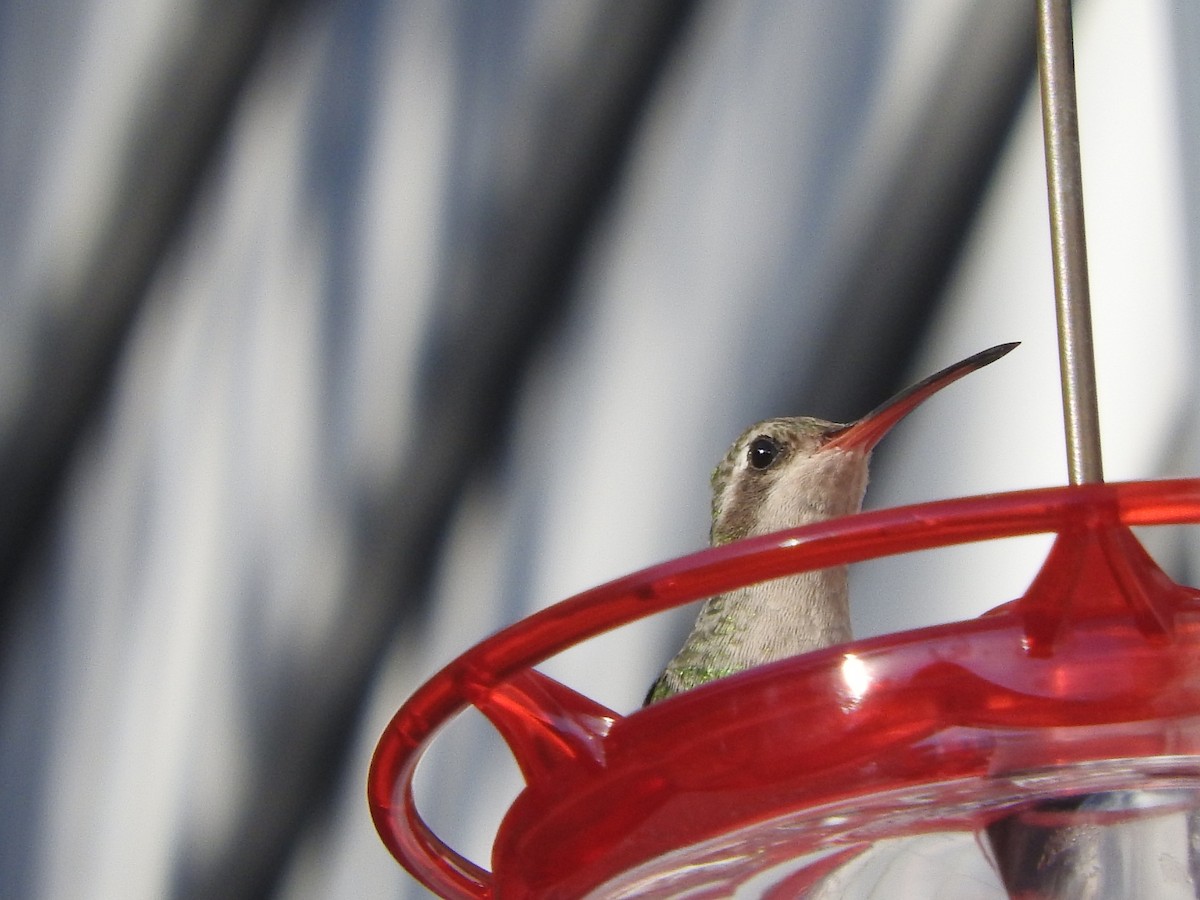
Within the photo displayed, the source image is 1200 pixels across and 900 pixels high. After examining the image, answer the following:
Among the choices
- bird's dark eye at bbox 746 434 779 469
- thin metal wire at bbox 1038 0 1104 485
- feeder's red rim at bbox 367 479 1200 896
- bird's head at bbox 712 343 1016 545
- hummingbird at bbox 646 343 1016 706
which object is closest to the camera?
feeder's red rim at bbox 367 479 1200 896

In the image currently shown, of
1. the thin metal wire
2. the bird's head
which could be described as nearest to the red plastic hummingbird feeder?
the thin metal wire

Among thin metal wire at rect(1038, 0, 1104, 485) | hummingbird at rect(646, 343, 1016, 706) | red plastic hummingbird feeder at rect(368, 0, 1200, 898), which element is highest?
thin metal wire at rect(1038, 0, 1104, 485)

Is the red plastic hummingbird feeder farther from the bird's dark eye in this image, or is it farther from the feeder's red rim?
the bird's dark eye

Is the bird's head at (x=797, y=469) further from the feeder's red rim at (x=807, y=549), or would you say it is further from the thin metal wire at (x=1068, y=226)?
the feeder's red rim at (x=807, y=549)

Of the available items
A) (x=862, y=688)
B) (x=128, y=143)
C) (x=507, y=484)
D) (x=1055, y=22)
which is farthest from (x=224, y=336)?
(x=862, y=688)

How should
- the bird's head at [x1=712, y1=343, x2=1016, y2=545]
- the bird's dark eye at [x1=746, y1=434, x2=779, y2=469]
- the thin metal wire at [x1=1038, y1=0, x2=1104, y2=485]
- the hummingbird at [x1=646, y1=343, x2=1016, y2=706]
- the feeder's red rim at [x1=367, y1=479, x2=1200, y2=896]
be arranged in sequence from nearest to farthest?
1. the feeder's red rim at [x1=367, y1=479, x2=1200, y2=896]
2. the thin metal wire at [x1=1038, y1=0, x2=1104, y2=485]
3. the bird's head at [x1=712, y1=343, x2=1016, y2=545]
4. the hummingbird at [x1=646, y1=343, x2=1016, y2=706]
5. the bird's dark eye at [x1=746, y1=434, x2=779, y2=469]

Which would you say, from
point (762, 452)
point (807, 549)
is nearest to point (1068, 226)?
point (807, 549)

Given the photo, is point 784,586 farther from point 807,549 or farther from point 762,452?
point 807,549

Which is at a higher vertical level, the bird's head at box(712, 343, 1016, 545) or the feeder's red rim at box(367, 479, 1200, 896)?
the feeder's red rim at box(367, 479, 1200, 896)
